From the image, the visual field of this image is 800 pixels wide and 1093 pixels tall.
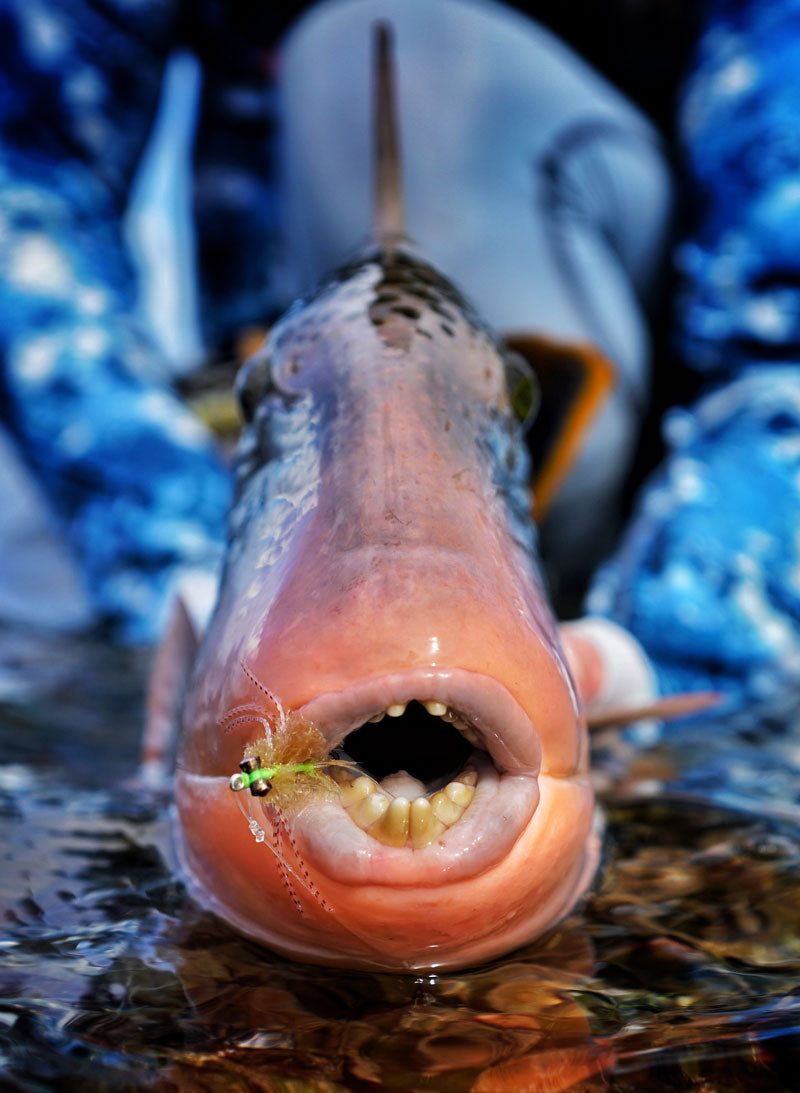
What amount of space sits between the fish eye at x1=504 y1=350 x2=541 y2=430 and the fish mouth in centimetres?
27

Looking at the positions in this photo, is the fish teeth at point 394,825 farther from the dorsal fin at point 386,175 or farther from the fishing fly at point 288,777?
the dorsal fin at point 386,175

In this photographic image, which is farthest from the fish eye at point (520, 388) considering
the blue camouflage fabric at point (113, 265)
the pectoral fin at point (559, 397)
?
the blue camouflage fabric at point (113, 265)

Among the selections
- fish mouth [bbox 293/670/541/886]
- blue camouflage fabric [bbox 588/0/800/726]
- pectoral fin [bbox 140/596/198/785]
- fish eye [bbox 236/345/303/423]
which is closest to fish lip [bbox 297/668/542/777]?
fish mouth [bbox 293/670/541/886]

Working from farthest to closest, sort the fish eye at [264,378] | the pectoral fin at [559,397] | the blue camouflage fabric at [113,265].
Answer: the blue camouflage fabric at [113,265] < the pectoral fin at [559,397] < the fish eye at [264,378]

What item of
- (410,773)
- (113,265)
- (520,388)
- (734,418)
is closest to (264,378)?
(520,388)

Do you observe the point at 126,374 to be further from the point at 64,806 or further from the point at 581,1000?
the point at 581,1000

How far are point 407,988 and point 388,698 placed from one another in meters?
0.14

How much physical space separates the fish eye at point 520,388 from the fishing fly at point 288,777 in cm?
29

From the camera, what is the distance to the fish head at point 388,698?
0.41 metres

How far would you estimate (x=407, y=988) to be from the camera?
17.5 inches

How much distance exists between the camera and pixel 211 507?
1.81 metres

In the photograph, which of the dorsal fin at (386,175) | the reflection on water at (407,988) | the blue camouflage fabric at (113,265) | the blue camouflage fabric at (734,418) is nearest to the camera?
the reflection on water at (407,988)

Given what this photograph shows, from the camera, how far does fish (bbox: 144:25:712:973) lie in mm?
406

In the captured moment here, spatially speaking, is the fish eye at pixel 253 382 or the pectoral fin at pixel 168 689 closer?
the fish eye at pixel 253 382
